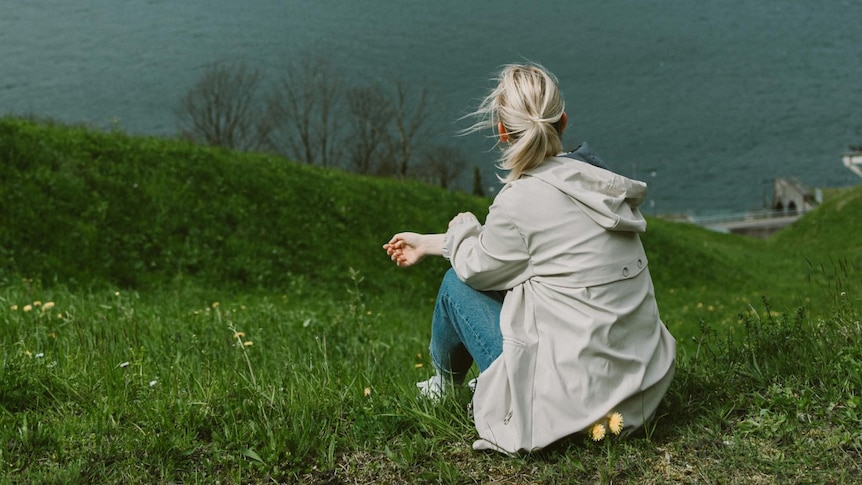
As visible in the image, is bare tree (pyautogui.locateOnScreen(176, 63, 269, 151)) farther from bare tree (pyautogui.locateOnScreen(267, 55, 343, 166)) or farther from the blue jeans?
the blue jeans

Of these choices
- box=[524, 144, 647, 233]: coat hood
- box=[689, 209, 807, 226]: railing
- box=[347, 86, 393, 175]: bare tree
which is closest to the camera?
box=[524, 144, 647, 233]: coat hood

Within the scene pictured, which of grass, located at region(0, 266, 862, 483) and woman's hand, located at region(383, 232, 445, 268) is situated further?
woman's hand, located at region(383, 232, 445, 268)

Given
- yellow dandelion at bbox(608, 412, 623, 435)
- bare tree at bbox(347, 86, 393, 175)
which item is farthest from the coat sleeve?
bare tree at bbox(347, 86, 393, 175)

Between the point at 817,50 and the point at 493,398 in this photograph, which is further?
the point at 817,50

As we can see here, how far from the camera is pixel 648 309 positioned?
3.12 meters

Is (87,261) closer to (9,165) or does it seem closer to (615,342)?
(9,165)

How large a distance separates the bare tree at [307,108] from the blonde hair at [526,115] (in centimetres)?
6433

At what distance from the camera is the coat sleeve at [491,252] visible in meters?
3.04

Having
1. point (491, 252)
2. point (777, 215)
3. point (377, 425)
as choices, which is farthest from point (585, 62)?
point (491, 252)

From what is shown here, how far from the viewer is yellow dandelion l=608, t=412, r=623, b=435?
2.99 metres

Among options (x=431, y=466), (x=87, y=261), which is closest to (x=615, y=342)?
(x=431, y=466)

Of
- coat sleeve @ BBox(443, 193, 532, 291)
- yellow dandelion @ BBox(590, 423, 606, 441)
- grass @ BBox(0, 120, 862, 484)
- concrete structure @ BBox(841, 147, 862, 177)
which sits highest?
coat sleeve @ BBox(443, 193, 532, 291)

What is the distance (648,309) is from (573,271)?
15.8 inches

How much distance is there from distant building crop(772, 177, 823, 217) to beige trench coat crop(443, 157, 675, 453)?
8992cm
